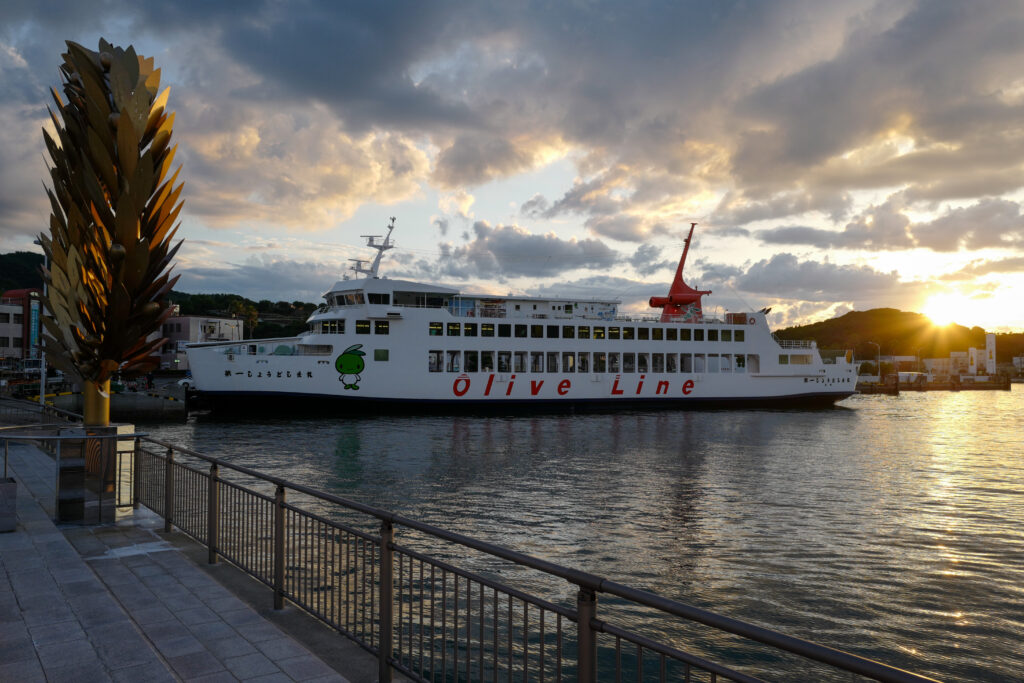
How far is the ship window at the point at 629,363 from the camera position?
167 feet

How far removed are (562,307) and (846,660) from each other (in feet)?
158

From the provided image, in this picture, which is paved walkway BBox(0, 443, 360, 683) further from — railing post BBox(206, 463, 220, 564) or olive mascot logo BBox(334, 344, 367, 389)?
olive mascot logo BBox(334, 344, 367, 389)

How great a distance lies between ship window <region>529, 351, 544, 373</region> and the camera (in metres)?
47.4

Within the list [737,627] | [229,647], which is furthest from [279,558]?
[737,627]

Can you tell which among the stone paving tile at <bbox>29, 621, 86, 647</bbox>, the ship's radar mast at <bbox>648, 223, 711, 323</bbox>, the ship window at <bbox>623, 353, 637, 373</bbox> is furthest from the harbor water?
the ship's radar mast at <bbox>648, 223, 711, 323</bbox>

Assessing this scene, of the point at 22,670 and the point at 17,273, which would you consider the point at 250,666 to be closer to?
the point at 22,670

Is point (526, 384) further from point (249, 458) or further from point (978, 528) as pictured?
point (978, 528)

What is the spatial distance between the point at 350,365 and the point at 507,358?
39.8ft

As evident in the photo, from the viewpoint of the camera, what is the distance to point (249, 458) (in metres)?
23.0

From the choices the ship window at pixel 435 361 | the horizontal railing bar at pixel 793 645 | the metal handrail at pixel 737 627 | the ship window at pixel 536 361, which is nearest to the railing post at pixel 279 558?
the metal handrail at pixel 737 627

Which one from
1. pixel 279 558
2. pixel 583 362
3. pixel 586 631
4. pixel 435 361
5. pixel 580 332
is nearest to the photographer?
pixel 586 631

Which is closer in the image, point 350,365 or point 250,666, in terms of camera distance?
point 250,666

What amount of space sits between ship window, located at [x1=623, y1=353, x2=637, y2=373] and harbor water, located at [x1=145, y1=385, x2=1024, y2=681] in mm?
17232

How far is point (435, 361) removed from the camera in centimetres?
4334
